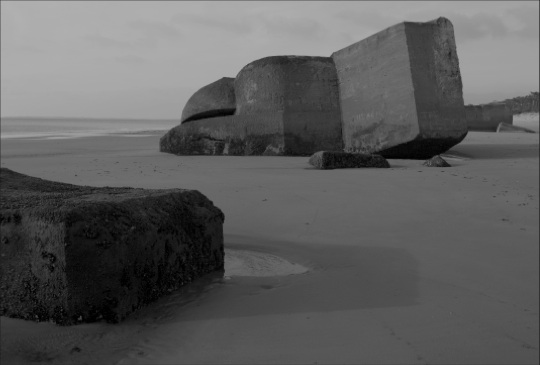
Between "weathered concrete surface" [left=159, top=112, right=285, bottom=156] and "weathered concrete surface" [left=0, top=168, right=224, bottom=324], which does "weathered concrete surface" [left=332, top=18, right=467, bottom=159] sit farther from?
"weathered concrete surface" [left=0, top=168, right=224, bottom=324]

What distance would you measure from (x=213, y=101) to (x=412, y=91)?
2.79 metres

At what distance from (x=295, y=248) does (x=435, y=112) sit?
3.97 m

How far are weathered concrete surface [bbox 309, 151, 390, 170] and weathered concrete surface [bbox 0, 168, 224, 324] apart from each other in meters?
3.17

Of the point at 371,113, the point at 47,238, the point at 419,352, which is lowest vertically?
the point at 419,352

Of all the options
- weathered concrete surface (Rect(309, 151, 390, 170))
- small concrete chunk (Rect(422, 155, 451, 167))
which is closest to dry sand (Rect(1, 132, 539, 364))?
small concrete chunk (Rect(422, 155, 451, 167))

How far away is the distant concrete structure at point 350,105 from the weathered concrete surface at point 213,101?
2 centimetres

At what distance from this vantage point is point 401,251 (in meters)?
2.50

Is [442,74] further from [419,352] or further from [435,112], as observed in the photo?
[419,352]

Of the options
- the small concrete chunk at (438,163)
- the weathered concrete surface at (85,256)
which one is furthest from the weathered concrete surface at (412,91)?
the weathered concrete surface at (85,256)

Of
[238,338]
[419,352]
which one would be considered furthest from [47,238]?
[419,352]

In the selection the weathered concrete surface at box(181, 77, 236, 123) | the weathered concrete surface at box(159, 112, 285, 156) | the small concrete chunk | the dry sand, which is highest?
the weathered concrete surface at box(181, 77, 236, 123)

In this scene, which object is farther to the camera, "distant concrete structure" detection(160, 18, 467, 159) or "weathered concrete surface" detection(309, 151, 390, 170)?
"distant concrete structure" detection(160, 18, 467, 159)

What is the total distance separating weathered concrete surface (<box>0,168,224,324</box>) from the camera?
77.5 inches

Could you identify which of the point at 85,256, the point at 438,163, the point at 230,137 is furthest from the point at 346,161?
the point at 85,256
